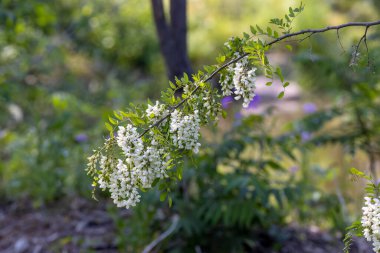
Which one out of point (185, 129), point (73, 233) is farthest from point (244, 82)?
point (73, 233)

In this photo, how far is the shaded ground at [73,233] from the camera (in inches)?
129

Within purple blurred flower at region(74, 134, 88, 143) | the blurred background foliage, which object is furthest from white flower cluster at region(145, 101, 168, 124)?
purple blurred flower at region(74, 134, 88, 143)

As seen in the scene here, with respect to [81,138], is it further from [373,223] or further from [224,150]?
[373,223]

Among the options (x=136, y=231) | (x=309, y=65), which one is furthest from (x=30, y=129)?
(x=309, y=65)

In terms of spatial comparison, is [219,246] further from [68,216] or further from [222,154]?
[68,216]

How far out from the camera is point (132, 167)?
1.48 m

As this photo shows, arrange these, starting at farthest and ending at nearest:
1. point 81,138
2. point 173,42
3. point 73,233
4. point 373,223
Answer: point 81,138
point 73,233
point 173,42
point 373,223

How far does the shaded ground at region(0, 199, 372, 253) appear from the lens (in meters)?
3.27

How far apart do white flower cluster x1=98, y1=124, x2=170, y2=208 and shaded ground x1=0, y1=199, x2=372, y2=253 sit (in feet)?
5.96

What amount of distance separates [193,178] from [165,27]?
960mm

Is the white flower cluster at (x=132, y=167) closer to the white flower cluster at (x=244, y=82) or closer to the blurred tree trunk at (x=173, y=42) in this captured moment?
the white flower cluster at (x=244, y=82)

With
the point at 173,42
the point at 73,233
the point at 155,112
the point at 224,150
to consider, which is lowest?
the point at 155,112

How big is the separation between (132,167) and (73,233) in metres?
2.25

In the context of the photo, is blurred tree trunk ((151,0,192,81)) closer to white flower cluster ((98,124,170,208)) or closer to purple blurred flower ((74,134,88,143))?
purple blurred flower ((74,134,88,143))
